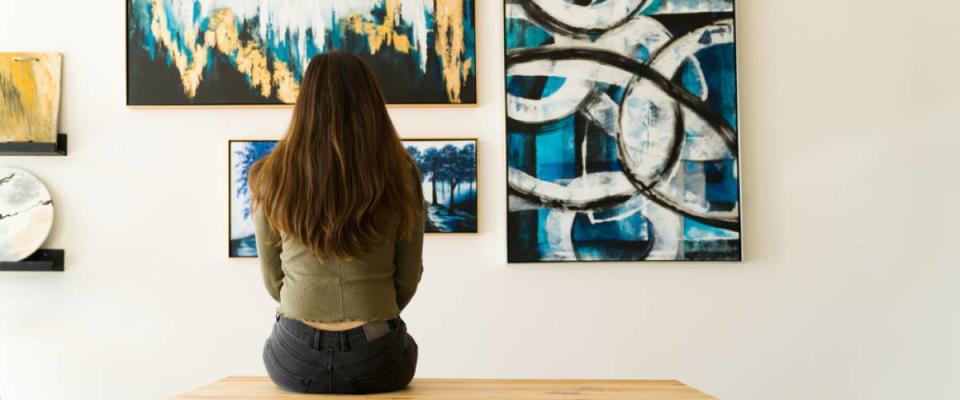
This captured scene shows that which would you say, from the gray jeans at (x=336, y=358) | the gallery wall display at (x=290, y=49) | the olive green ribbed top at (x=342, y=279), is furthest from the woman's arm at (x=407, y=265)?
the gallery wall display at (x=290, y=49)

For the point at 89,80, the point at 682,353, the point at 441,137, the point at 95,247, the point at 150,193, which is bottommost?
the point at 682,353

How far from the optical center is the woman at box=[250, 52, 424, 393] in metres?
1.92

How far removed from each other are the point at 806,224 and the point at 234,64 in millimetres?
2253

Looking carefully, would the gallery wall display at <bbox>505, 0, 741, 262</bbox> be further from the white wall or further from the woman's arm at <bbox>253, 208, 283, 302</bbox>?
the woman's arm at <bbox>253, 208, 283, 302</bbox>

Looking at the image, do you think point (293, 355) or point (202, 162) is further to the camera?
point (202, 162)

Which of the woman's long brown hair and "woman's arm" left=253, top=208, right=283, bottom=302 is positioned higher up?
the woman's long brown hair

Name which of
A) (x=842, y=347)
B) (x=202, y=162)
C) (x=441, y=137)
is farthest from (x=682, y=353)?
(x=202, y=162)

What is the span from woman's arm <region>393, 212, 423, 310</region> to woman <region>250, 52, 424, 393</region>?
0.04 metres

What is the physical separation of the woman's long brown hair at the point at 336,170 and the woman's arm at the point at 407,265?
0.14ft

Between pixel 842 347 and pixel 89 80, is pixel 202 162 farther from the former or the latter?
pixel 842 347

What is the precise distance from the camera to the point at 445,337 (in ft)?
10.1

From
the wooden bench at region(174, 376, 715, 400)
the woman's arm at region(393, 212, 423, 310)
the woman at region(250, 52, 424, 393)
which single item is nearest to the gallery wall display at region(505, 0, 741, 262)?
the wooden bench at region(174, 376, 715, 400)

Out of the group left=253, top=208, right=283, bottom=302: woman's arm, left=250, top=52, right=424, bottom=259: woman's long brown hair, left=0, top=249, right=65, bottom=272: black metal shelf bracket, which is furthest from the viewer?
left=0, top=249, right=65, bottom=272: black metal shelf bracket

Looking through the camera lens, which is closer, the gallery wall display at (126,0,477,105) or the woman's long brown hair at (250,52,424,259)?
the woman's long brown hair at (250,52,424,259)
